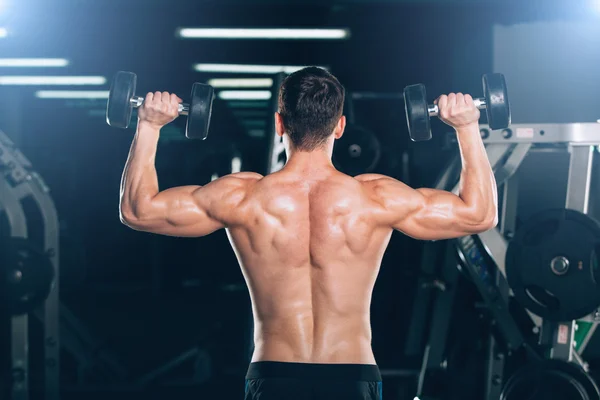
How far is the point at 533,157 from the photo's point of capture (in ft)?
12.9

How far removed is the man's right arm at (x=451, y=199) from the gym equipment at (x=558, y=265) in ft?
4.74

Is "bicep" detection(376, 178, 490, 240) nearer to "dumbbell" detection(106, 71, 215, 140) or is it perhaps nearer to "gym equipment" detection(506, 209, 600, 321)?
"dumbbell" detection(106, 71, 215, 140)

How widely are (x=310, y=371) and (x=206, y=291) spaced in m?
7.19

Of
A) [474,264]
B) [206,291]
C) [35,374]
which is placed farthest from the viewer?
[206,291]

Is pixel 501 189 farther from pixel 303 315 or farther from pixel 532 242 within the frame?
pixel 303 315

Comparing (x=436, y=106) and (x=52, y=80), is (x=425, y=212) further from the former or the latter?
(x=52, y=80)

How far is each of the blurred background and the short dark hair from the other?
183 centimetres

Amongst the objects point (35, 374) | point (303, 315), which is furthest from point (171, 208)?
point (35, 374)

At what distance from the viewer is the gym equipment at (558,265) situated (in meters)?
3.03

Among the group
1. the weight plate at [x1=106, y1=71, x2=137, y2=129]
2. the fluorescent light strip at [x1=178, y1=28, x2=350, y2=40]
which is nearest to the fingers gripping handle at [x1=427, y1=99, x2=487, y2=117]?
the weight plate at [x1=106, y1=71, x2=137, y2=129]

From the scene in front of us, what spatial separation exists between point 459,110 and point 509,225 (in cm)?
182

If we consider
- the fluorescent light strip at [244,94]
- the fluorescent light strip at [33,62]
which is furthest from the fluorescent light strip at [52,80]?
the fluorescent light strip at [244,94]

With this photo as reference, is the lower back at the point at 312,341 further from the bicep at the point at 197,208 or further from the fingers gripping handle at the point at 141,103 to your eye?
the fingers gripping handle at the point at 141,103

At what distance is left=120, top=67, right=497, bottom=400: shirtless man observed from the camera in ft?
5.42
